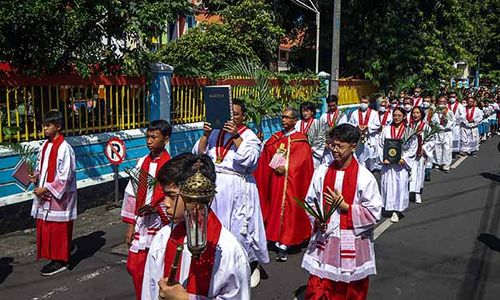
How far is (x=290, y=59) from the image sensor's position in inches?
920

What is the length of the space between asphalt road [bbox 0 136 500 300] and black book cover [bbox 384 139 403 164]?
3.11 feet

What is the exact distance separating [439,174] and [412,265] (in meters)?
6.93

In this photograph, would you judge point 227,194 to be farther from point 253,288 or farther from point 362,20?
point 362,20

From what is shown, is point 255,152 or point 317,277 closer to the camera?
point 317,277

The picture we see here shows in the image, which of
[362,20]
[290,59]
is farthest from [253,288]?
[290,59]

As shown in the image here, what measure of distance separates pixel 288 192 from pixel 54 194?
2.67m

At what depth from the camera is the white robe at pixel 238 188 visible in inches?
195

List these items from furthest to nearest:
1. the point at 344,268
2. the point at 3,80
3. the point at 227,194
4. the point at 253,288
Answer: the point at 3,80, the point at 253,288, the point at 227,194, the point at 344,268

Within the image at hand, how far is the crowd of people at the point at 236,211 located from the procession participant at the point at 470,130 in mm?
10780

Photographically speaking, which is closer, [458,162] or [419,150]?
[419,150]

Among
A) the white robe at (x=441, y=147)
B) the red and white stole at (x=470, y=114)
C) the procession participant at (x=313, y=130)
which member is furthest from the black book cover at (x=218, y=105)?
the red and white stole at (x=470, y=114)

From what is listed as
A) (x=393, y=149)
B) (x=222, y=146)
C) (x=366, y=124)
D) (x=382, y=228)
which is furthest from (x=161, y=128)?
(x=366, y=124)

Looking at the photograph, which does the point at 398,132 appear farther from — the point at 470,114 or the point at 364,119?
the point at 470,114

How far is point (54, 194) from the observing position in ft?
17.9
